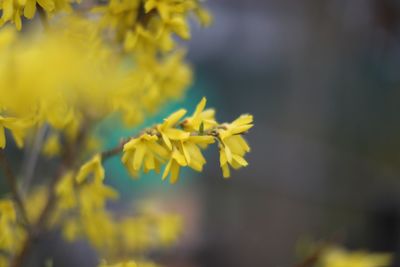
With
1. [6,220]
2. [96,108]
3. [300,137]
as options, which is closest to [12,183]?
[6,220]

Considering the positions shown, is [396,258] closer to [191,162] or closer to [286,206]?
[286,206]

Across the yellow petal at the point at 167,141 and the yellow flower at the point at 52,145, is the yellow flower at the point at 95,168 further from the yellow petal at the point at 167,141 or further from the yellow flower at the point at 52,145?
the yellow flower at the point at 52,145

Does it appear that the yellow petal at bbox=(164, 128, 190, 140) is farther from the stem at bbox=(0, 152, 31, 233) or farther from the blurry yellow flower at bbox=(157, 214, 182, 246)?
the blurry yellow flower at bbox=(157, 214, 182, 246)

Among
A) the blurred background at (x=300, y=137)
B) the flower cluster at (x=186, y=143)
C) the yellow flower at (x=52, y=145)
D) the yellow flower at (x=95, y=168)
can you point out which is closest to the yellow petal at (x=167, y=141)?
the flower cluster at (x=186, y=143)

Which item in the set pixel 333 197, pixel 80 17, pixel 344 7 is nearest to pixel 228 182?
pixel 333 197

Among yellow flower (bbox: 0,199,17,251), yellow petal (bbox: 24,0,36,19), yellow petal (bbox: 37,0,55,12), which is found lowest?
yellow flower (bbox: 0,199,17,251)

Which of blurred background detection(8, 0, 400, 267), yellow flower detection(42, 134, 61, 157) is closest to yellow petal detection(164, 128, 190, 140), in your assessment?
yellow flower detection(42, 134, 61, 157)
